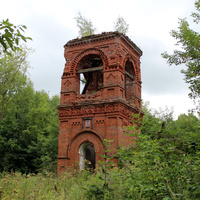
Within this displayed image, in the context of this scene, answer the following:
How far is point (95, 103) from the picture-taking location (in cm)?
1468

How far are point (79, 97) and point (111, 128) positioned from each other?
285cm

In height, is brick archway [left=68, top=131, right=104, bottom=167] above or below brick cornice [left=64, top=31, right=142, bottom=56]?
below

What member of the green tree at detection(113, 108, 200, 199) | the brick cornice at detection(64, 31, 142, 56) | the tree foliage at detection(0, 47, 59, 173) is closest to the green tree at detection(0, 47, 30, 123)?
the tree foliage at detection(0, 47, 59, 173)

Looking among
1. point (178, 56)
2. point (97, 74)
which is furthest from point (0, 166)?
point (178, 56)

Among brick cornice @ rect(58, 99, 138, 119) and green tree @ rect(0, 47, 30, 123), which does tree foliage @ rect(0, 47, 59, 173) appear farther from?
brick cornice @ rect(58, 99, 138, 119)

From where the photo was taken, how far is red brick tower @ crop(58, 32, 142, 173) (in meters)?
14.3

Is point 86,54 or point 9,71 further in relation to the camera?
point 9,71

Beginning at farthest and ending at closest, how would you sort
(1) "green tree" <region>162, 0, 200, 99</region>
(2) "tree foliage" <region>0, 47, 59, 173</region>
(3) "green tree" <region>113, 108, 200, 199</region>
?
(2) "tree foliage" <region>0, 47, 59, 173</region>
(1) "green tree" <region>162, 0, 200, 99</region>
(3) "green tree" <region>113, 108, 200, 199</region>

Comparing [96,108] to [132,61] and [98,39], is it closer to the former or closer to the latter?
[98,39]

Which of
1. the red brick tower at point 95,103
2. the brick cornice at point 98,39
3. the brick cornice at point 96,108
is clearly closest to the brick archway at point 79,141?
the red brick tower at point 95,103

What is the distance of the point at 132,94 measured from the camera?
1716 centimetres

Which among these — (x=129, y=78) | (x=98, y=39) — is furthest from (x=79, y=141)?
(x=98, y=39)

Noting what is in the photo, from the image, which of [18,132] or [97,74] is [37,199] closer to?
[97,74]

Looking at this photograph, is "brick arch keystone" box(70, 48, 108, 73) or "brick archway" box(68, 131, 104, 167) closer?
"brick archway" box(68, 131, 104, 167)
